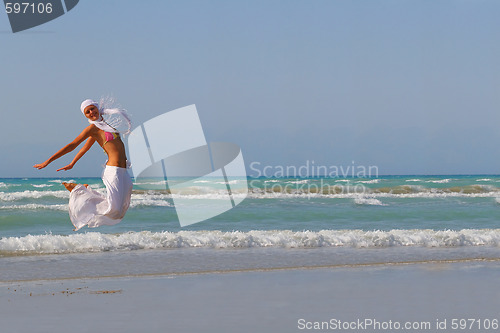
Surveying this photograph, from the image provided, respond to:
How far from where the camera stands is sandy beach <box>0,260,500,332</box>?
24.3 feet

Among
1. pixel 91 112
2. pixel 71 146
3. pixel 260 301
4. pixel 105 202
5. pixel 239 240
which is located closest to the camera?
pixel 71 146

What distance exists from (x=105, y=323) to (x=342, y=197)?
28.6m

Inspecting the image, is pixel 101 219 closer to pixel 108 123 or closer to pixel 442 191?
pixel 108 123

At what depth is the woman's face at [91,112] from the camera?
4.73m

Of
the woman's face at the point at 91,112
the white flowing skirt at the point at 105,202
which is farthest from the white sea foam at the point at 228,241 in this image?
the woman's face at the point at 91,112

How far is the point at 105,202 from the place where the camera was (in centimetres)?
516

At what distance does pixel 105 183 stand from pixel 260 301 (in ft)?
14.0

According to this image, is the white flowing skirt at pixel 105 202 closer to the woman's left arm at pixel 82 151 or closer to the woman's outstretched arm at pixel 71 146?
the woman's left arm at pixel 82 151

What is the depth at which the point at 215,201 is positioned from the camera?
34094mm

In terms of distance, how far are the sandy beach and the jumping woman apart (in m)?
2.50

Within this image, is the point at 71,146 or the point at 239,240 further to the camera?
the point at 239,240

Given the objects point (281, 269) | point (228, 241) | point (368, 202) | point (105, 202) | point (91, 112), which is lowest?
point (368, 202)

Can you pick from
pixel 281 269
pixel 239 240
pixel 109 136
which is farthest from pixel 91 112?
pixel 239 240

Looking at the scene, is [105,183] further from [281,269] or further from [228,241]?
[228,241]
